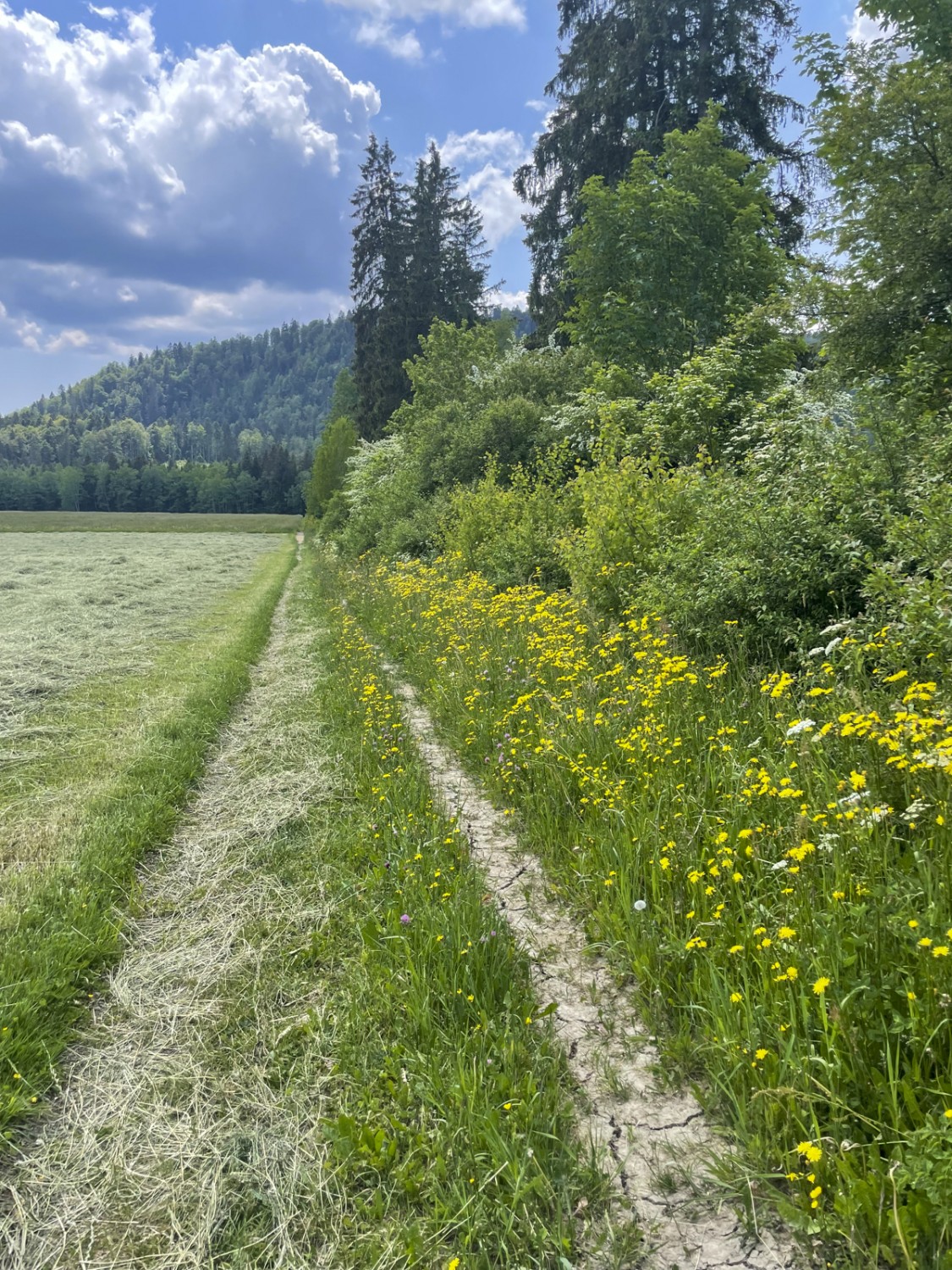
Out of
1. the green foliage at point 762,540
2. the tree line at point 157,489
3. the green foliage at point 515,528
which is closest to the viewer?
the green foliage at point 762,540

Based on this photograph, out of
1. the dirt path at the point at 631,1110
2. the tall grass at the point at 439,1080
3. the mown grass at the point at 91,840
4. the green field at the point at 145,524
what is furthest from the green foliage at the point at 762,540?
the green field at the point at 145,524

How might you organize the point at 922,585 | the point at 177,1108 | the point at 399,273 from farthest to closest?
the point at 399,273, the point at 922,585, the point at 177,1108

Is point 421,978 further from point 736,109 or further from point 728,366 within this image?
point 736,109

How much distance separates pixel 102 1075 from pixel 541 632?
5.66m

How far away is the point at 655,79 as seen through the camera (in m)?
20.8

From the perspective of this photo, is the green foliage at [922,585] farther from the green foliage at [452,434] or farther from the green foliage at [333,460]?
the green foliage at [333,460]

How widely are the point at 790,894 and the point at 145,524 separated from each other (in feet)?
265

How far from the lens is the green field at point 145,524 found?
63969 mm

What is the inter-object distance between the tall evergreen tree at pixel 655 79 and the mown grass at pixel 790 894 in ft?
72.8

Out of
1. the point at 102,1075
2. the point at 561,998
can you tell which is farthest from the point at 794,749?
the point at 102,1075

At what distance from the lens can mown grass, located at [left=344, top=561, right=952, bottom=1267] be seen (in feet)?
6.19

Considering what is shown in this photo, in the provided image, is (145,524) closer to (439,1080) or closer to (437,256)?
(437,256)

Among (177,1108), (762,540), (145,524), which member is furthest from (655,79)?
(145,524)

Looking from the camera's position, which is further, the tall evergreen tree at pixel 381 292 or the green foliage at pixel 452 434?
the tall evergreen tree at pixel 381 292
